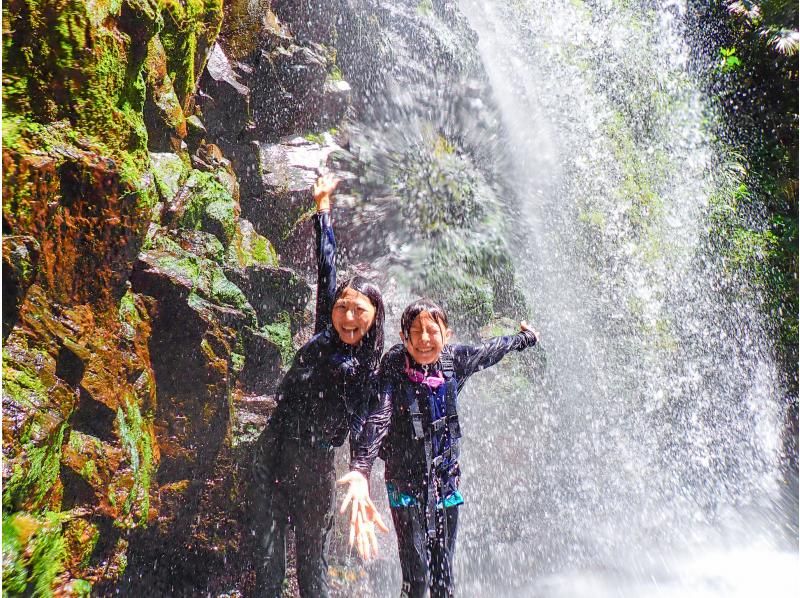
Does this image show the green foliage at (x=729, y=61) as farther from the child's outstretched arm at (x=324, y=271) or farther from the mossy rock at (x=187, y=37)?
the child's outstretched arm at (x=324, y=271)

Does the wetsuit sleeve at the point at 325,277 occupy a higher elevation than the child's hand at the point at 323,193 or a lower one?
lower

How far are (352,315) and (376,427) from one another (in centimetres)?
55

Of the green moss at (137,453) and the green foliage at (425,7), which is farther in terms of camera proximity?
the green foliage at (425,7)

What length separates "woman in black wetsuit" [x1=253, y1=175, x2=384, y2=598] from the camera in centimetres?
260

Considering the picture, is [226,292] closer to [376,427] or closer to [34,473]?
[34,473]

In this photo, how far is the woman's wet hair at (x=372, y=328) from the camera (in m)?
2.61

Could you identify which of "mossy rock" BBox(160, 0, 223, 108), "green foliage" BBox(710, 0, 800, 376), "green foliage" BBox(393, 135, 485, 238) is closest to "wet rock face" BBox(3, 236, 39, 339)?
"mossy rock" BBox(160, 0, 223, 108)

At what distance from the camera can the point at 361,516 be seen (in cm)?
223

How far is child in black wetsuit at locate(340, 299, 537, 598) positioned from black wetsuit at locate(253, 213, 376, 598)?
0.16 m

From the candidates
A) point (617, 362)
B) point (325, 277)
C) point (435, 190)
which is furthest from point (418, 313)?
point (617, 362)

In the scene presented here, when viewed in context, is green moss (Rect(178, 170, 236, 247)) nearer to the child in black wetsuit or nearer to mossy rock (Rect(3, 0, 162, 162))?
mossy rock (Rect(3, 0, 162, 162))

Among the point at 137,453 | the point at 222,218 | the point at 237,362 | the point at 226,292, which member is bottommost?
the point at 137,453

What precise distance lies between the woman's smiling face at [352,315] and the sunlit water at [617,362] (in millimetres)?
2858

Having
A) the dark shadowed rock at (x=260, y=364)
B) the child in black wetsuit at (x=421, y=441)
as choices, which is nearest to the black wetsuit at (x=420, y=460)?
the child in black wetsuit at (x=421, y=441)
